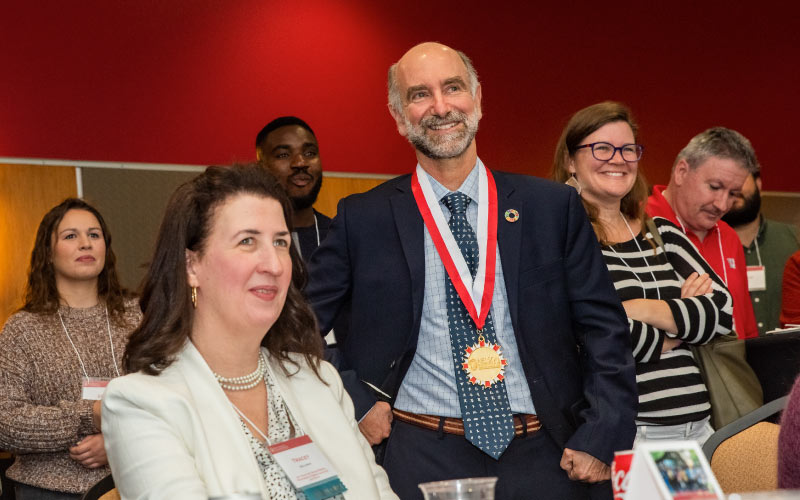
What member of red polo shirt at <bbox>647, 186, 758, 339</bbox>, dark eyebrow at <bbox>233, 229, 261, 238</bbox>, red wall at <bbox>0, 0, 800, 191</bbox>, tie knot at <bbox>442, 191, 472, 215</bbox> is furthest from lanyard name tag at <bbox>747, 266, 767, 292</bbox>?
dark eyebrow at <bbox>233, 229, 261, 238</bbox>

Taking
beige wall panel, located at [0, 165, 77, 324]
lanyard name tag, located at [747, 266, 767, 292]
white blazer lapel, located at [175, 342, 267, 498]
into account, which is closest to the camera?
white blazer lapel, located at [175, 342, 267, 498]

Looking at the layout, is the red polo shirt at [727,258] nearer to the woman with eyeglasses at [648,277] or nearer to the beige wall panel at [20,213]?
the woman with eyeglasses at [648,277]

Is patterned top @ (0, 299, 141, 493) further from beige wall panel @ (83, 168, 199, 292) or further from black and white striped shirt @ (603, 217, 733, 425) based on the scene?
black and white striped shirt @ (603, 217, 733, 425)

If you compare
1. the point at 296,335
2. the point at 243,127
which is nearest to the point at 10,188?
the point at 243,127

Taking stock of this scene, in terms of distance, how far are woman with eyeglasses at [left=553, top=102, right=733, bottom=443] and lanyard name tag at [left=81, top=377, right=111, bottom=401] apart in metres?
2.04

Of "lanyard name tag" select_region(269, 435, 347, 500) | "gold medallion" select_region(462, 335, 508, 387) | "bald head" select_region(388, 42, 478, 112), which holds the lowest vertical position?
"lanyard name tag" select_region(269, 435, 347, 500)

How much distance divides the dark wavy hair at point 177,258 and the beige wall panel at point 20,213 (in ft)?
8.75

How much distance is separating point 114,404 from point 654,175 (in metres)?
5.76

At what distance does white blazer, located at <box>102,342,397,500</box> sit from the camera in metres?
1.91

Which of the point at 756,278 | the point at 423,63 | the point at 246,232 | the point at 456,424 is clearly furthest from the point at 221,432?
the point at 756,278

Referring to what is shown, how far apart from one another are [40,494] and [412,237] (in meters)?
2.14

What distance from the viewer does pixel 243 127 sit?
5.40 m

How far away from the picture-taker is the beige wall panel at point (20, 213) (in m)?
4.64

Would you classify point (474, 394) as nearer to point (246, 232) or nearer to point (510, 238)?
point (510, 238)
